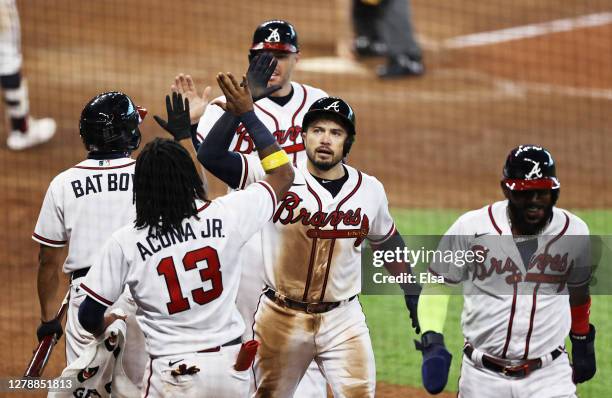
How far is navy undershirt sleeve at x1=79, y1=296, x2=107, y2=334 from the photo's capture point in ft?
14.9

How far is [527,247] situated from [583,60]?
41.8 feet

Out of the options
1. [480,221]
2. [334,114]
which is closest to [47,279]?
[334,114]

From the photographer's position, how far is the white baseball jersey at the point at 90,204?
16.8 feet

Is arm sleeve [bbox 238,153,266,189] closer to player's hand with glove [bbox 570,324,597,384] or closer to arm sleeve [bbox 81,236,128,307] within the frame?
arm sleeve [bbox 81,236,128,307]

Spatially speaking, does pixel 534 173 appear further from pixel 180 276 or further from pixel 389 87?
pixel 389 87

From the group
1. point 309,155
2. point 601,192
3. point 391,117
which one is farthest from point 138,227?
point 391,117

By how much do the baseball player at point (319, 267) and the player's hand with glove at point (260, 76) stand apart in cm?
33

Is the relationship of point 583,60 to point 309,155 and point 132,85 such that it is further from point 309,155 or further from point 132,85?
point 309,155

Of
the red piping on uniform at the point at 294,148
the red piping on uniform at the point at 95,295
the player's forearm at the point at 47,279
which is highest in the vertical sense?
the red piping on uniform at the point at 294,148

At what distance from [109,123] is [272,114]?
4.09 ft

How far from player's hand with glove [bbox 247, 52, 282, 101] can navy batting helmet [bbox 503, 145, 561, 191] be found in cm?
106

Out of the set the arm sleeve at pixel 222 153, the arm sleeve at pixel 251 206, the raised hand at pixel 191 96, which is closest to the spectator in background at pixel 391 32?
the raised hand at pixel 191 96

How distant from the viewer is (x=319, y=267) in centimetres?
521

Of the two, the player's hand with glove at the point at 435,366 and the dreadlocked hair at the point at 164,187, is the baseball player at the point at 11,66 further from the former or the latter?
the player's hand with glove at the point at 435,366
